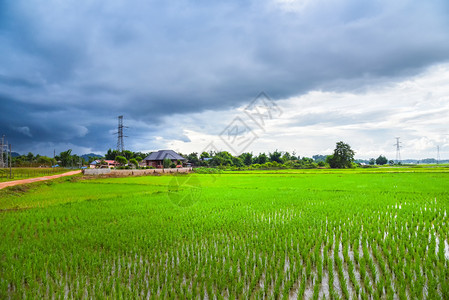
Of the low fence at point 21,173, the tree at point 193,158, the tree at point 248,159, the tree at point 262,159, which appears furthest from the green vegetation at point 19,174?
the tree at point 262,159

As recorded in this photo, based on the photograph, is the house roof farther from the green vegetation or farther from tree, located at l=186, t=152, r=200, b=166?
the green vegetation

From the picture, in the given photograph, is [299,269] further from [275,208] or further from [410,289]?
[275,208]

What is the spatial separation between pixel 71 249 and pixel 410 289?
571 centimetres

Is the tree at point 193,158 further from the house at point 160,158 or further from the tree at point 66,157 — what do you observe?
the tree at point 66,157

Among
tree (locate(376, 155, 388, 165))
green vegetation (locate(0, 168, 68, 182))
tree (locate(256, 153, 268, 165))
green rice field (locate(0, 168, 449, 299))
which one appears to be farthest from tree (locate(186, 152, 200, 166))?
tree (locate(376, 155, 388, 165))

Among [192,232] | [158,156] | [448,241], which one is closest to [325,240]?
[448,241]

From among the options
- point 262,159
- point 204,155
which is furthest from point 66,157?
point 262,159

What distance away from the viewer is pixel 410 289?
325 cm

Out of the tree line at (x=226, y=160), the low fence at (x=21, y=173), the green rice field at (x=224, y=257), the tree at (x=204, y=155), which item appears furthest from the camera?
the tree at (x=204, y=155)

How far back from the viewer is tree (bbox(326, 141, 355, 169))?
56719 millimetres

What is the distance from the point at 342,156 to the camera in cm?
5703

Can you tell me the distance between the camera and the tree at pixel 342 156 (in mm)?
56719

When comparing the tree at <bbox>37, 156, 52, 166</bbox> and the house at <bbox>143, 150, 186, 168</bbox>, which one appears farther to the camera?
the tree at <bbox>37, 156, 52, 166</bbox>

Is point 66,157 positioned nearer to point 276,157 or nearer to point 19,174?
point 19,174
